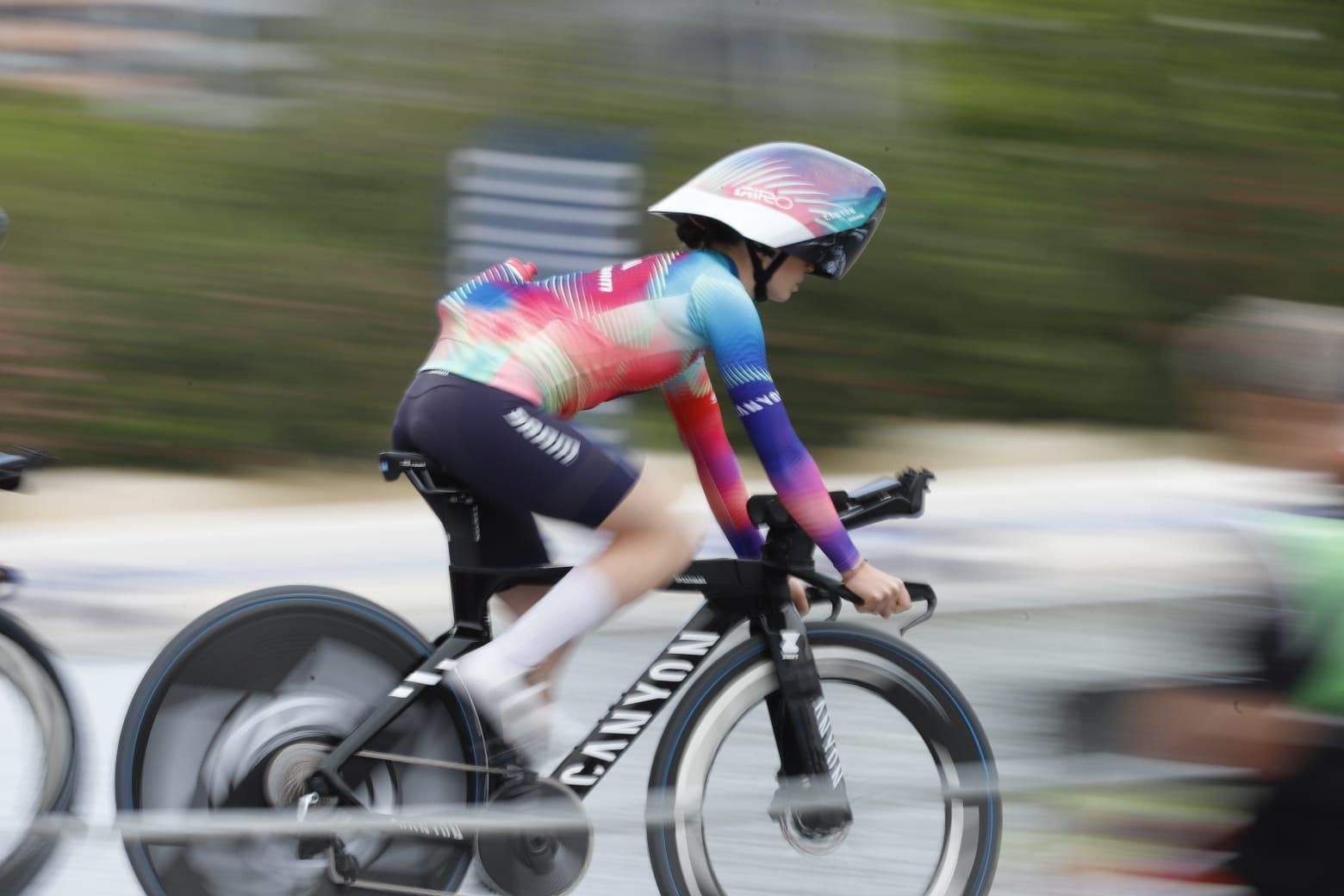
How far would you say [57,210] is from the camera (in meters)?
6.52

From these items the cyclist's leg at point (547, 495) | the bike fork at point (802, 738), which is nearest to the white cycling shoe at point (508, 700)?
the cyclist's leg at point (547, 495)

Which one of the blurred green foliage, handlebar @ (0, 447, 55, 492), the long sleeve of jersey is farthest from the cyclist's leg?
the blurred green foliage

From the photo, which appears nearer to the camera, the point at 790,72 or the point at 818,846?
the point at 818,846

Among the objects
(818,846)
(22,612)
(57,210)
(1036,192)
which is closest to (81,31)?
(57,210)

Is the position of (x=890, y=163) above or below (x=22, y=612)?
above

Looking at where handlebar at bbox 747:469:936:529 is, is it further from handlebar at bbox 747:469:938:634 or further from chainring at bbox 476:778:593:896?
chainring at bbox 476:778:593:896

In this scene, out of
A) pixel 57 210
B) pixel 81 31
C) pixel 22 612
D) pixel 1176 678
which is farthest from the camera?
pixel 81 31

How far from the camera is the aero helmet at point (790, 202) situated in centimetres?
327

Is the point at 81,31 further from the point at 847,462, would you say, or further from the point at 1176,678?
the point at 1176,678

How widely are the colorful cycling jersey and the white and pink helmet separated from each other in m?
0.10

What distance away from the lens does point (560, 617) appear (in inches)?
130

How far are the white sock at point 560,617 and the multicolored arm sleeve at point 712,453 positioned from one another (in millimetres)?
371

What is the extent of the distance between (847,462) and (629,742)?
330 centimetres

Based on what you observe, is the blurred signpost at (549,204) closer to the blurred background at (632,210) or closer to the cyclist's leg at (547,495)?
A: the blurred background at (632,210)
